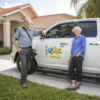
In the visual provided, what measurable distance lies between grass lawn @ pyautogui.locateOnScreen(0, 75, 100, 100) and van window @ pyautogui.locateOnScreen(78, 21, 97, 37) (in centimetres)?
194

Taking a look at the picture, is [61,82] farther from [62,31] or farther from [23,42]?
[23,42]

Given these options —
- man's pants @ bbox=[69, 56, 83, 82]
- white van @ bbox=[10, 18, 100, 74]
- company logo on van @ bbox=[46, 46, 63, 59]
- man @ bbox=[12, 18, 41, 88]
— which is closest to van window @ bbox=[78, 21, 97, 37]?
white van @ bbox=[10, 18, 100, 74]

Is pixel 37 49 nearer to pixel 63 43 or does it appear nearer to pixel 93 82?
pixel 63 43

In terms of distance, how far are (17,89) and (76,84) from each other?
1748 millimetres

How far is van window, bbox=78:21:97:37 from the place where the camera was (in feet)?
18.2

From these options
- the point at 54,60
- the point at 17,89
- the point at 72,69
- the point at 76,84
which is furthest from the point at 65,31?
the point at 17,89

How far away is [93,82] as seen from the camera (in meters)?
6.01

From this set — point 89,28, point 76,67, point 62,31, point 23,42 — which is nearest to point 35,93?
point 76,67

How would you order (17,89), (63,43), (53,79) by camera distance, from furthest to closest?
(53,79)
(63,43)
(17,89)

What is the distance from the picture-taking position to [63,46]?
593 cm

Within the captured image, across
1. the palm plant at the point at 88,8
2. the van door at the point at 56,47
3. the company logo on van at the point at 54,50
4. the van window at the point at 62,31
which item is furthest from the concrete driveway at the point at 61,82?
the palm plant at the point at 88,8

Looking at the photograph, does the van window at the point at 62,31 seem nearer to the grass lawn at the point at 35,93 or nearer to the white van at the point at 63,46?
the white van at the point at 63,46

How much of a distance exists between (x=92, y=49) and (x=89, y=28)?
0.74m

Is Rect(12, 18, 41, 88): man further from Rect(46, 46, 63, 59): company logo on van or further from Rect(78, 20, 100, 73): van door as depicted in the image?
Rect(78, 20, 100, 73): van door
